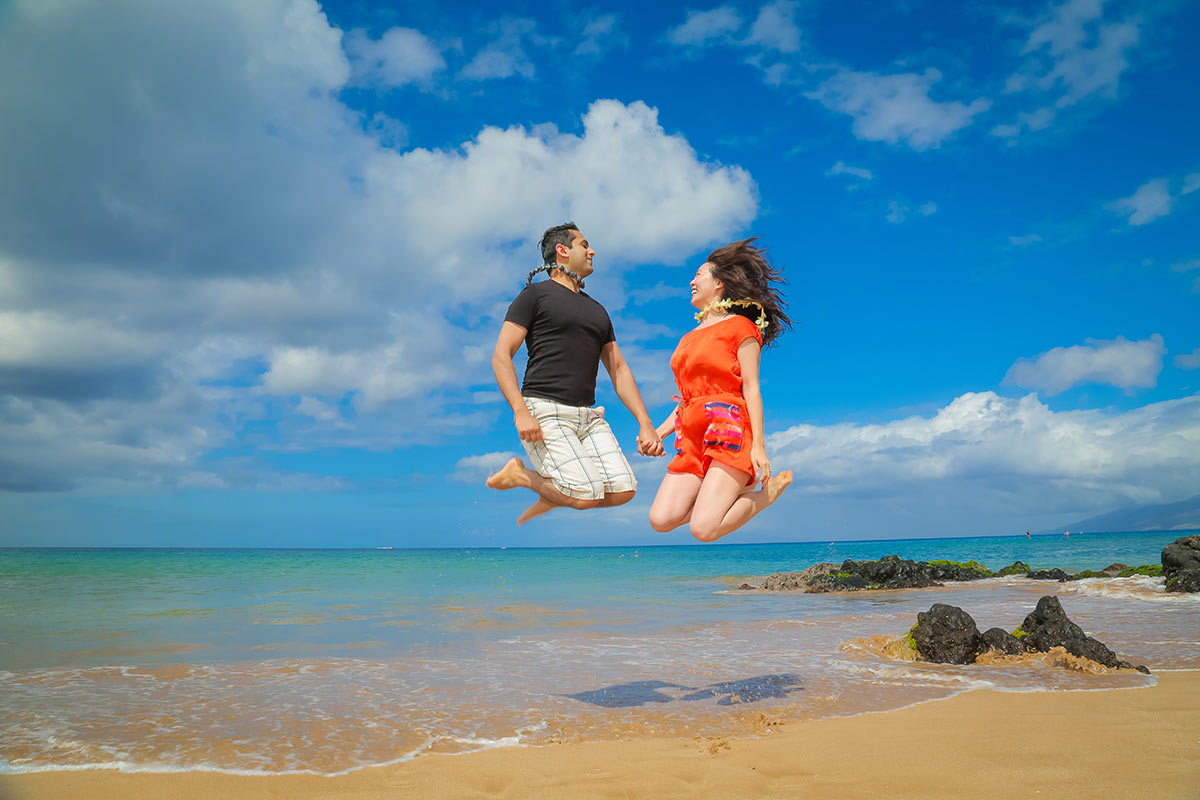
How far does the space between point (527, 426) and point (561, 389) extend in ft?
1.46

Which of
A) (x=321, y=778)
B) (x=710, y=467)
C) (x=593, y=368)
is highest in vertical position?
(x=593, y=368)

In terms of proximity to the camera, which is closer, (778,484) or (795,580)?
(778,484)

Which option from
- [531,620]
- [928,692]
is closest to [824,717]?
[928,692]

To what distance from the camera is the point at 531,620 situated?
1636 centimetres

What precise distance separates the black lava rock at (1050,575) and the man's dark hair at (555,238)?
26.2 m

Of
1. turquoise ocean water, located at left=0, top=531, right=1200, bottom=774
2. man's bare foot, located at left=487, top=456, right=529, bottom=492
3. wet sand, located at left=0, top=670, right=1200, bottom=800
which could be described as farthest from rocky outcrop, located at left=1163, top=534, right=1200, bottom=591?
man's bare foot, located at left=487, top=456, right=529, bottom=492

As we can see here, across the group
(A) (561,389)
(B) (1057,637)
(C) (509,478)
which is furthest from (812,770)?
(B) (1057,637)

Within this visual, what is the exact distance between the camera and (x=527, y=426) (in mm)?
5270

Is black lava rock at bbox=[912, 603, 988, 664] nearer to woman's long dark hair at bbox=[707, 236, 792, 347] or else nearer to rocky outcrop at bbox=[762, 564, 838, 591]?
woman's long dark hair at bbox=[707, 236, 792, 347]

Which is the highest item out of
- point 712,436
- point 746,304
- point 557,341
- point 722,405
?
point 746,304

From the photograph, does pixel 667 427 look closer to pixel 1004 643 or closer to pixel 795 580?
pixel 1004 643

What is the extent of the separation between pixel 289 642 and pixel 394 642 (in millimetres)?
Answer: 1856

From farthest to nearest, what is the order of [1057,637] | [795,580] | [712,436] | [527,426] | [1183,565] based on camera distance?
[795,580] < [1183,565] < [1057,637] < [712,436] < [527,426]

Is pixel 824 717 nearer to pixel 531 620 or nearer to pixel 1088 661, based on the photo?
pixel 1088 661
